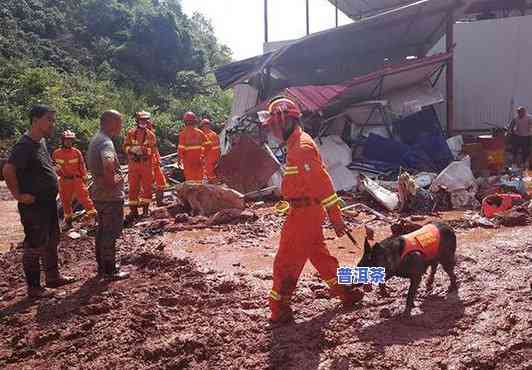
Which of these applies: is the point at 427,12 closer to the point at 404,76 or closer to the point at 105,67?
the point at 404,76

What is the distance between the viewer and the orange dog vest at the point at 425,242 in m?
4.02

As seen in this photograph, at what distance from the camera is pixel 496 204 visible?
8023 millimetres

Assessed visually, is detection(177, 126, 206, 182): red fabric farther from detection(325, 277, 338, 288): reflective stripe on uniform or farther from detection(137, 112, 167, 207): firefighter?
detection(325, 277, 338, 288): reflective stripe on uniform

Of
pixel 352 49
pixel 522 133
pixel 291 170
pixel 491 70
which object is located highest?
pixel 352 49

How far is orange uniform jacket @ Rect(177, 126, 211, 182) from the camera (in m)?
10.4

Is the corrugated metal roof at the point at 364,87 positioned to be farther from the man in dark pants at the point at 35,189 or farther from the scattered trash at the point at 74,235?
the man in dark pants at the point at 35,189

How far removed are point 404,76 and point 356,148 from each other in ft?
7.40

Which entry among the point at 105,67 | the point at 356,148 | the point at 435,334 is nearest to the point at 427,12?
the point at 356,148

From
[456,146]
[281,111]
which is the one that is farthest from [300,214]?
[456,146]

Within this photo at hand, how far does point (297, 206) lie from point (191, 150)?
6.73 meters

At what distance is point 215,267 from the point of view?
585 centimetres

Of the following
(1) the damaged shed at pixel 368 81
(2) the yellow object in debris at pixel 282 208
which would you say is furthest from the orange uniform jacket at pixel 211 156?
(2) the yellow object in debris at pixel 282 208

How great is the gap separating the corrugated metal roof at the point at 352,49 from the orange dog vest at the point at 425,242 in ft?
32.1

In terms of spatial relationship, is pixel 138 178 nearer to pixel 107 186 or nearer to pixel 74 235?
pixel 74 235
